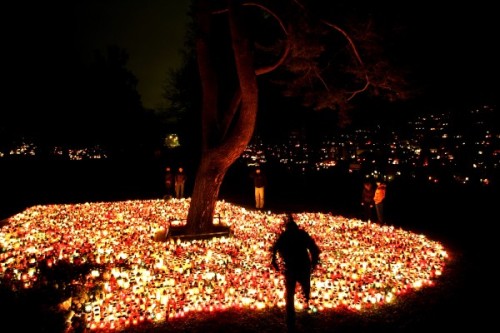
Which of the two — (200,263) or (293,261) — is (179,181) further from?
(293,261)

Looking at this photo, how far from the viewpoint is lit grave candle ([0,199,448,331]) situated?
682 centimetres

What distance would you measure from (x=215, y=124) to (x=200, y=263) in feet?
14.0

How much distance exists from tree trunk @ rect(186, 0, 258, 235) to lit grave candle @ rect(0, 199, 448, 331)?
3.43 ft

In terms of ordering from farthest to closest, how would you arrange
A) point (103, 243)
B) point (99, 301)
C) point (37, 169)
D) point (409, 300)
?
point (37, 169) < point (103, 243) < point (409, 300) < point (99, 301)

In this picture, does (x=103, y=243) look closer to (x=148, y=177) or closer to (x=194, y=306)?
(x=194, y=306)

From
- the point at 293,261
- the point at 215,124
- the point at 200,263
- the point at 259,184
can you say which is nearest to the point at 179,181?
the point at 259,184

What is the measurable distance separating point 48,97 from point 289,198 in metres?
18.6

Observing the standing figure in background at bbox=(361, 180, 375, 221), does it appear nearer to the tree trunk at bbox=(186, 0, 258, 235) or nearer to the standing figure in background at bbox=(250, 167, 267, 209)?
the standing figure in background at bbox=(250, 167, 267, 209)

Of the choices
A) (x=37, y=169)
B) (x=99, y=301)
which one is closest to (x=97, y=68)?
(x=37, y=169)

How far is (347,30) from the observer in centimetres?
1021

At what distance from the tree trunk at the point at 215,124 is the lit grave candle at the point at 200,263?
104 cm

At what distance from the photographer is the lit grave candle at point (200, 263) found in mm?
6816

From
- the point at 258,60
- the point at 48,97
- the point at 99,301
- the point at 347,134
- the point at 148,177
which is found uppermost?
the point at 48,97

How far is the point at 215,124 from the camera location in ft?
36.8
